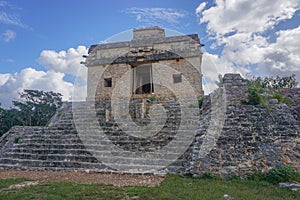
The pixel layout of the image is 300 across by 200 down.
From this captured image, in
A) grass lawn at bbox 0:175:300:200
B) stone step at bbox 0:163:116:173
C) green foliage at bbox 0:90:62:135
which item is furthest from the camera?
green foliage at bbox 0:90:62:135

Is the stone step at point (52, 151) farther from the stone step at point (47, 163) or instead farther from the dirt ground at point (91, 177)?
the dirt ground at point (91, 177)

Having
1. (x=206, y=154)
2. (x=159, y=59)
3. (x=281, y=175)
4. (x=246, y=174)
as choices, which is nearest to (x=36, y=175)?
(x=206, y=154)

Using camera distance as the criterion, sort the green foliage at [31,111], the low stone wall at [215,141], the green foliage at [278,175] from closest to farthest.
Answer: the green foliage at [278,175] → the low stone wall at [215,141] → the green foliage at [31,111]

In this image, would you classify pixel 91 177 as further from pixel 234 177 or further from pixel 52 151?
pixel 234 177

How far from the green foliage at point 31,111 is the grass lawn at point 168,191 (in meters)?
17.4

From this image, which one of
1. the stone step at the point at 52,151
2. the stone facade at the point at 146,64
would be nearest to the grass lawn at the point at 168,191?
the stone step at the point at 52,151

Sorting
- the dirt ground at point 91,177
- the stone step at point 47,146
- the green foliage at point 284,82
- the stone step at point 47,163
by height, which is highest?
the green foliage at point 284,82

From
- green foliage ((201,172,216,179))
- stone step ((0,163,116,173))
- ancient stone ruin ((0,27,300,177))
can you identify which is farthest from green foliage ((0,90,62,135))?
green foliage ((201,172,216,179))

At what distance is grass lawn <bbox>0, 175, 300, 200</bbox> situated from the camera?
3281 mm

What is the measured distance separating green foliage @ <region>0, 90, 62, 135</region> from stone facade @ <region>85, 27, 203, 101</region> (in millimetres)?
11332

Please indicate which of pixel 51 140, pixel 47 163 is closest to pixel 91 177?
pixel 47 163

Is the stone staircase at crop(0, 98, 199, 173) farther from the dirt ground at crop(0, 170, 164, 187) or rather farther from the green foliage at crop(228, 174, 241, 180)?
the green foliage at crop(228, 174, 241, 180)

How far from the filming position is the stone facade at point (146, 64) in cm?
1141

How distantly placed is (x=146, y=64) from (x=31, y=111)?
15.2m
